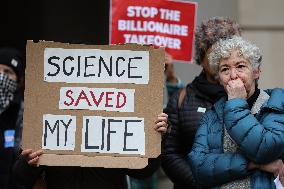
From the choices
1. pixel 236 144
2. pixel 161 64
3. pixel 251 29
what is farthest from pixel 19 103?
pixel 251 29

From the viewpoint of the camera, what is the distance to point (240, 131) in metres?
3.05

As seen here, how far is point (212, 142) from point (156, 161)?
38 cm

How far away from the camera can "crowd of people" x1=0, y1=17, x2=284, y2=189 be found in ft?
10.1

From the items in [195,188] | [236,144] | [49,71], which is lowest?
[195,188]

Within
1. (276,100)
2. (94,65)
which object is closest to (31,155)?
(94,65)

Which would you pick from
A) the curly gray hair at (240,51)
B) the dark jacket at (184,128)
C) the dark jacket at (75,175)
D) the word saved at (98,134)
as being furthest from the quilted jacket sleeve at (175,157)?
the curly gray hair at (240,51)

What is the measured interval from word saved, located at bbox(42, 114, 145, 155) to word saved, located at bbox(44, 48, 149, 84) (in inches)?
8.4

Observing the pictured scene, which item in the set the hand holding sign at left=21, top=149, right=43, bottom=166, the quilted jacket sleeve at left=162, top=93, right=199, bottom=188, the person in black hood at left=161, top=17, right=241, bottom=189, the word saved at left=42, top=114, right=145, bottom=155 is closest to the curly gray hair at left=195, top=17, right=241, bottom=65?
the person in black hood at left=161, top=17, right=241, bottom=189

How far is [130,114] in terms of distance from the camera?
3.40 metres

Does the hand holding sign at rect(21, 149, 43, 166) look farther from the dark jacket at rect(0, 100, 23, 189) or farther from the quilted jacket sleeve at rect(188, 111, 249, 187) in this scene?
the dark jacket at rect(0, 100, 23, 189)

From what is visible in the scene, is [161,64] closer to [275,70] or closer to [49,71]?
[49,71]

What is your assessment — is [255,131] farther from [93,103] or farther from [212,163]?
[93,103]

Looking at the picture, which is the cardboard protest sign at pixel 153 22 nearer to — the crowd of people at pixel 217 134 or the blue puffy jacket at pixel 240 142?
the crowd of people at pixel 217 134

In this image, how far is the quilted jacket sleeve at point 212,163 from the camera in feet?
10.3
